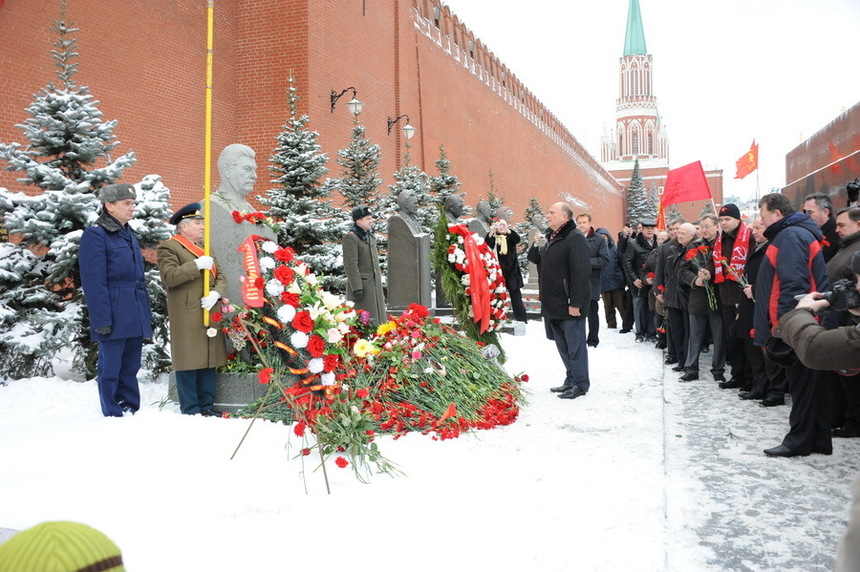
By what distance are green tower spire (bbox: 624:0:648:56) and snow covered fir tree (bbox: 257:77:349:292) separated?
318 feet

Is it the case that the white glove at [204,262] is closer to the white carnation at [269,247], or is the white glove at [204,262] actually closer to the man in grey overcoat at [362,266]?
the white carnation at [269,247]

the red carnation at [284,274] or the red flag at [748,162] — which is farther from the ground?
the red flag at [748,162]

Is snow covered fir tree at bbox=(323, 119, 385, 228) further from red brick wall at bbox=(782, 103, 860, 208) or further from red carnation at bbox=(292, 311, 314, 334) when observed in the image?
red carnation at bbox=(292, 311, 314, 334)

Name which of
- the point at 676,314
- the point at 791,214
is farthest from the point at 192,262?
the point at 676,314

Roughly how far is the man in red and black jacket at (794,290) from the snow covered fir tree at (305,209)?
5.67 metres

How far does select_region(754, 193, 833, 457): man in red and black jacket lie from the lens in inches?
156

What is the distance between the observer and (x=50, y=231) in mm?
5910

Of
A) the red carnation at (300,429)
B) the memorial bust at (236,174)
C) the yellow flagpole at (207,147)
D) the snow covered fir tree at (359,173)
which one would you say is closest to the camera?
the red carnation at (300,429)

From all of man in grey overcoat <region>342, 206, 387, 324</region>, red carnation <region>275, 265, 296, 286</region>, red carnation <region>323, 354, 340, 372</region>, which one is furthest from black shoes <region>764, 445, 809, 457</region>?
man in grey overcoat <region>342, 206, 387, 324</region>

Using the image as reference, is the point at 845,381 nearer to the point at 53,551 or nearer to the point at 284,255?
the point at 284,255

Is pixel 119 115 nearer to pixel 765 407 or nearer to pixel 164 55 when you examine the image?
pixel 164 55

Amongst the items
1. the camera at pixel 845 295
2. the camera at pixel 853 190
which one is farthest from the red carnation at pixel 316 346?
the camera at pixel 853 190

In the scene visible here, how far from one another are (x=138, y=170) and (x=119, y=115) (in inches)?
36.4

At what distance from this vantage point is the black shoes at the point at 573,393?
230 inches
